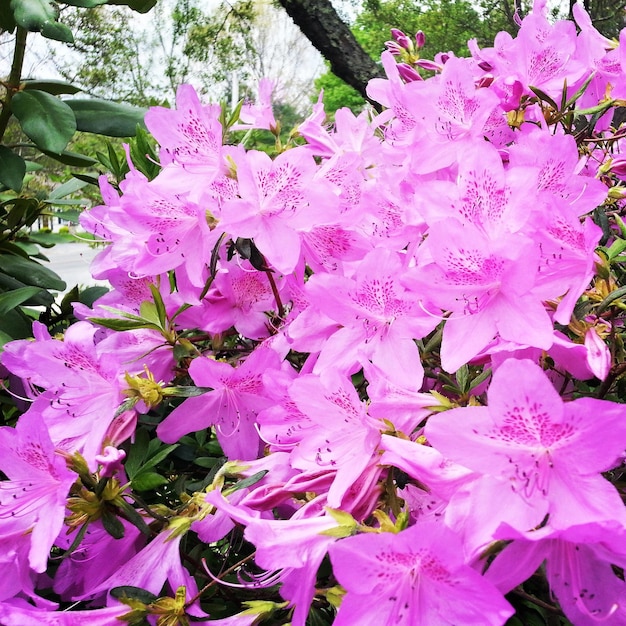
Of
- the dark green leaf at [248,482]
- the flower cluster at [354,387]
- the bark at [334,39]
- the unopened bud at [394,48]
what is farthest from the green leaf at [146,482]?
the bark at [334,39]

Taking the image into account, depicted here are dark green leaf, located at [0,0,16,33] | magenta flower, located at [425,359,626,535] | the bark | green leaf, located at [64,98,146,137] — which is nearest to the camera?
magenta flower, located at [425,359,626,535]

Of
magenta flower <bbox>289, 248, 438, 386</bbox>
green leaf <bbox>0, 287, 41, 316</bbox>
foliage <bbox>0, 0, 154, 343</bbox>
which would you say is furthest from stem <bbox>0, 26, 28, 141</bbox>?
magenta flower <bbox>289, 248, 438, 386</bbox>

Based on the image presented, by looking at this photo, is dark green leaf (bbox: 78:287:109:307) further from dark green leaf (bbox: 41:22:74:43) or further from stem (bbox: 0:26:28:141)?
dark green leaf (bbox: 41:22:74:43)

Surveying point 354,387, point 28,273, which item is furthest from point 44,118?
point 354,387

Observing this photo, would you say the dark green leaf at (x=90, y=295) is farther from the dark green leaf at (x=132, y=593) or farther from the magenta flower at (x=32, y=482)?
the dark green leaf at (x=132, y=593)

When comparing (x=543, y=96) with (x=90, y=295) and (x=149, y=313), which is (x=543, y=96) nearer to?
(x=149, y=313)

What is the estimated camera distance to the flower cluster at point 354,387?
1.52 feet

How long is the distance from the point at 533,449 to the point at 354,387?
0.25 meters

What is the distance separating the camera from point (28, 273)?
113 cm

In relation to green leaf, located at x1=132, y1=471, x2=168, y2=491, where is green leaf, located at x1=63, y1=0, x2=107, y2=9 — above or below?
above

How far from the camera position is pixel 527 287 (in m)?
0.54

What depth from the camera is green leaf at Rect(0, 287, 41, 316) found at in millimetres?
951

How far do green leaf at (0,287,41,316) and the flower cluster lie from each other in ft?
0.48

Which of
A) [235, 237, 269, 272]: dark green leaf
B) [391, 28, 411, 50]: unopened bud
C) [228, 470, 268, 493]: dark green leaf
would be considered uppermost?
[391, 28, 411, 50]: unopened bud
